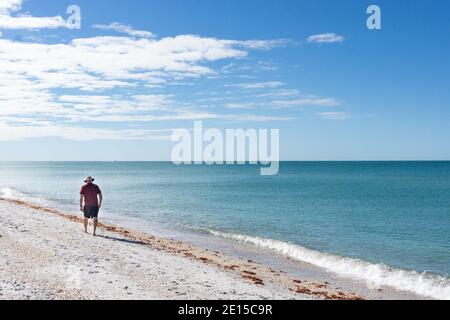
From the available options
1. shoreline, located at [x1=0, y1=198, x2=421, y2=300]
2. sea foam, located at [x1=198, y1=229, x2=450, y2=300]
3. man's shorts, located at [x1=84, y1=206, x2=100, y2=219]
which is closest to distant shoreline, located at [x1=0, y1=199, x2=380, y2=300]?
shoreline, located at [x1=0, y1=198, x2=421, y2=300]

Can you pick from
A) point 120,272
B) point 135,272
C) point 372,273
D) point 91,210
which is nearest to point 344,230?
point 372,273

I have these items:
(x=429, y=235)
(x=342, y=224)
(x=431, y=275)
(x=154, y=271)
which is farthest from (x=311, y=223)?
(x=154, y=271)

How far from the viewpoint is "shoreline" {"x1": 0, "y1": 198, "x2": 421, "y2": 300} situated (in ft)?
42.9

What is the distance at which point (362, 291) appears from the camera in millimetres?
18203

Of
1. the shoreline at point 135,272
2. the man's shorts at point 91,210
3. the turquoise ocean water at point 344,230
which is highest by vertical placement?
the man's shorts at point 91,210

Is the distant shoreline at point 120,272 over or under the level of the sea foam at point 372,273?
over

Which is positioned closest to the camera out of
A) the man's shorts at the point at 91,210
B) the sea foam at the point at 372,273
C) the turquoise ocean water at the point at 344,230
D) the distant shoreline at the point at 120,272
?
the distant shoreline at the point at 120,272

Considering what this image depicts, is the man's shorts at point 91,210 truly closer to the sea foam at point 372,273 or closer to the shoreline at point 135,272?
the shoreline at point 135,272

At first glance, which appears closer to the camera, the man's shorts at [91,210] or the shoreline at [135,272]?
the shoreline at [135,272]

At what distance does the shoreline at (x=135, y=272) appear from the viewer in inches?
515

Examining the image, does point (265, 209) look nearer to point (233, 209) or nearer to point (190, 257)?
point (233, 209)

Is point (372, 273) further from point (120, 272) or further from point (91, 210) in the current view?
point (91, 210)

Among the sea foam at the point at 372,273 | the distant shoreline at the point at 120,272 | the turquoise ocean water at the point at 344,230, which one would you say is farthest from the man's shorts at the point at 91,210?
the sea foam at the point at 372,273
